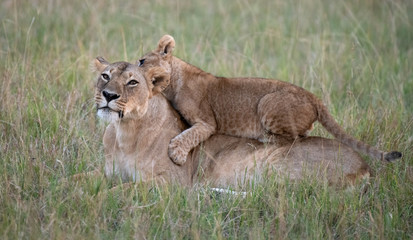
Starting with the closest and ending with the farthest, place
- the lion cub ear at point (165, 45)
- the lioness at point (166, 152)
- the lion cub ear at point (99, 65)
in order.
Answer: the lioness at point (166, 152) < the lion cub ear at point (99, 65) < the lion cub ear at point (165, 45)

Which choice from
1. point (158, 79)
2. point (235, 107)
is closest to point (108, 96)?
point (158, 79)

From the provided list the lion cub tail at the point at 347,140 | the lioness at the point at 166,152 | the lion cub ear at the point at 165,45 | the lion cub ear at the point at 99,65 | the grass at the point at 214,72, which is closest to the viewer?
the grass at the point at 214,72

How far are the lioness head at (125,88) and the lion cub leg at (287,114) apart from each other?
2.54ft

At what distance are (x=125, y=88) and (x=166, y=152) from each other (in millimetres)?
593

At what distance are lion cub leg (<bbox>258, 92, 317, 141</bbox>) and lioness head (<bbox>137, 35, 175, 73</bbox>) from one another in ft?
2.72

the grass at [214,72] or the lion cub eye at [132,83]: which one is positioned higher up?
the lion cub eye at [132,83]

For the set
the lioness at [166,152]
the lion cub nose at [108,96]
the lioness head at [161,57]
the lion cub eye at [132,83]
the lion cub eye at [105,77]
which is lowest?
the lioness at [166,152]

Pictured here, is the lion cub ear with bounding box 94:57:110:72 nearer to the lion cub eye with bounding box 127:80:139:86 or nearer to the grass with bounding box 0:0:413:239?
the lion cub eye with bounding box 127:80:139:86

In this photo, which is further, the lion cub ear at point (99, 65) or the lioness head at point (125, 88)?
the lion cub ear at point (99, 65)

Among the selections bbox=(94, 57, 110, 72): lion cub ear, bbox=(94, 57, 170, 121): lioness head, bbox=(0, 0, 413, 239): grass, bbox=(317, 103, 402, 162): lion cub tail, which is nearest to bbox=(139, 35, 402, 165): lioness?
bbox=(317, 103, 402, 162): lion cub tail

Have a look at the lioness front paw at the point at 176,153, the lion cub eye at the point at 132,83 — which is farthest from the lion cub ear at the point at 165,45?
the lioness front paw at the point at 176,153

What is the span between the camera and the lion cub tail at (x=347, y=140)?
14.6ft

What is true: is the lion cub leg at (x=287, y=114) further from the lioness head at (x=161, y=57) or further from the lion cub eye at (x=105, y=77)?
the lion cub eye at (x=105, y=77)

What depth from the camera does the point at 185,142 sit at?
4.74 m
